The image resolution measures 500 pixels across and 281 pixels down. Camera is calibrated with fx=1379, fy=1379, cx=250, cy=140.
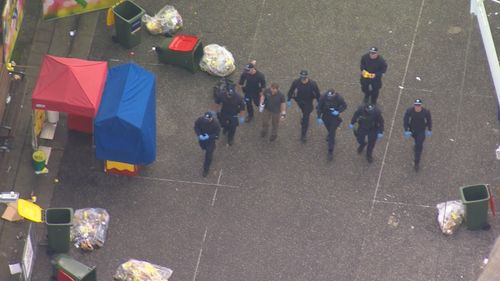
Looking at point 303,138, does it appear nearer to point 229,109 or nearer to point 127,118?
point 229,109

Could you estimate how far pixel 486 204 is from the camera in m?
24.0

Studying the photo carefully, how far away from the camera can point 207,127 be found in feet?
80.4

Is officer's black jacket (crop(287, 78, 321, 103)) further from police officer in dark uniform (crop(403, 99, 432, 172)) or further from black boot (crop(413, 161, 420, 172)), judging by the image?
black boot (crop(413, 161, 420, 172))

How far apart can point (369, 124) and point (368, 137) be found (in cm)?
38

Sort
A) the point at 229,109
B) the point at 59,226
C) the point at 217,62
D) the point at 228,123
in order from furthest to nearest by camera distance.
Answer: the point at 217,62 → the point at 228,123 → the point at 229,109 → the point at 59,226

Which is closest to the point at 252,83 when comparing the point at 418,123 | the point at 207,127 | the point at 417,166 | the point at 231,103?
the point at 231,103

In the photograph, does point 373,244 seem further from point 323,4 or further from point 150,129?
point 323,4

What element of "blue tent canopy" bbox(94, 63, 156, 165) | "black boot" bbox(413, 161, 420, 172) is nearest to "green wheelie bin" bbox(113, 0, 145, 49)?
"blue tent canopy" bbox(94, 63, 156, 165)

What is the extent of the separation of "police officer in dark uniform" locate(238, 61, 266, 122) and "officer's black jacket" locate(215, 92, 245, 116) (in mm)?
562

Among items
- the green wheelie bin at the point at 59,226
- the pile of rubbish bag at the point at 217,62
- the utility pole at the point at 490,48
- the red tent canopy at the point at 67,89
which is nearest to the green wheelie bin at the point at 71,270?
the green wheelie bin at the point at 59,226

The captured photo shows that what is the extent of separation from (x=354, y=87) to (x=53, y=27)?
6.22 metres

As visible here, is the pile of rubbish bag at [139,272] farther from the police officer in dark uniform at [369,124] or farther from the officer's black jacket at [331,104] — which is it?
the police officer in dark uniform at [369,124]

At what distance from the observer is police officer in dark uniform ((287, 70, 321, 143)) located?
25.1m

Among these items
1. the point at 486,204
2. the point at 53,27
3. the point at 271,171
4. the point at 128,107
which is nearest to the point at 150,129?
the point at 128,107
